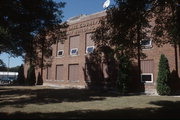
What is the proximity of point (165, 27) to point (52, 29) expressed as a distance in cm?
807

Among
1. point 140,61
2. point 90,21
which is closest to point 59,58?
point 90,21

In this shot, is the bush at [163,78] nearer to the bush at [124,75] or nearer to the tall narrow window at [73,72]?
the bush at [124,75]

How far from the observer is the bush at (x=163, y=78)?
65.7 feet

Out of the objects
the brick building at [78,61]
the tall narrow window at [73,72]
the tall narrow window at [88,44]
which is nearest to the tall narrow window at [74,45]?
the brick building at [78,61]

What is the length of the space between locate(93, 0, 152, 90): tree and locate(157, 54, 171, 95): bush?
325 inches

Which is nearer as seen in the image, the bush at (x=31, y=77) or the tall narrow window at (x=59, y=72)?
the tall narrow window at (x=59, y=72)

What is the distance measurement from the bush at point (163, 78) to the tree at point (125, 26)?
8.25 metres

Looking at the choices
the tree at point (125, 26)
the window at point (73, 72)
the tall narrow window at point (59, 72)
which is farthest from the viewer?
the tall narrow window at point (59, 72)

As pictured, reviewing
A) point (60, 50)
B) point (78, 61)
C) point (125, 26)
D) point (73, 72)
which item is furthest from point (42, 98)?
point (60, 50)

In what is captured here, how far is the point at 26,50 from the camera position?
15.9 m

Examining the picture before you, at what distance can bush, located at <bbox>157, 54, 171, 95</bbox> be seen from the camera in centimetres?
2002

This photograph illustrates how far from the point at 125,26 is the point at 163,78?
1042 cm

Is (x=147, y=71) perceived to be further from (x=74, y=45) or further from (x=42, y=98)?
(x=74, y=45)

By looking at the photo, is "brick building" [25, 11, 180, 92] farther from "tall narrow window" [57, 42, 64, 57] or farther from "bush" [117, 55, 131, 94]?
"bush" [117, 55, 131, 94]
